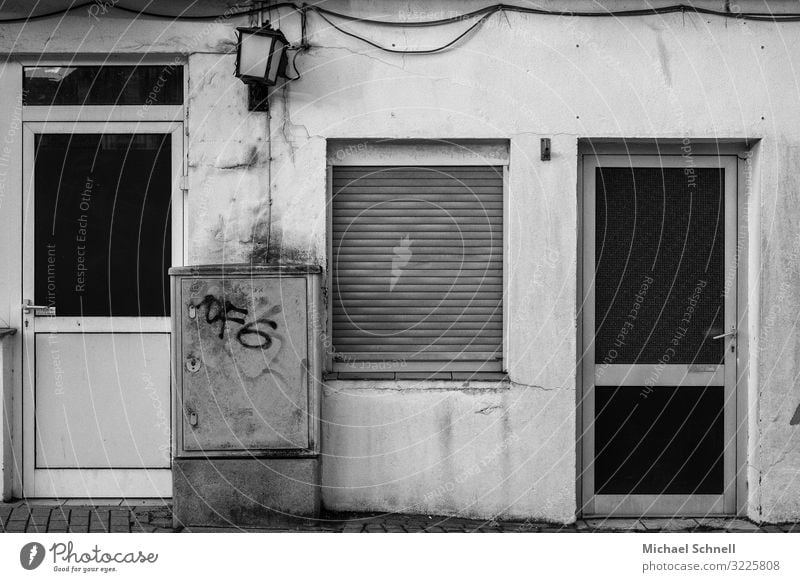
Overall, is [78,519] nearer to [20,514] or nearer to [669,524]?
[20,514]

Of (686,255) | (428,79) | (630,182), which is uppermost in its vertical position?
Answer: (428,79)

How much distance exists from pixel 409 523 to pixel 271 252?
1943 mm

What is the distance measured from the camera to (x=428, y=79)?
21.2ft

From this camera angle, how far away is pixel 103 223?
6703mm

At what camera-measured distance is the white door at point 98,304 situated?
668 centimetres

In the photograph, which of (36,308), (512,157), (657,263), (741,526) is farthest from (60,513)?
(741,526)

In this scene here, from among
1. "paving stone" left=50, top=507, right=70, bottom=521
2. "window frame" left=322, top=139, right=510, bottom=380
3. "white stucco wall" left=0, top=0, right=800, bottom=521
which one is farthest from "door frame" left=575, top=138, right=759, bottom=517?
"paving stone" left=50, top=507, right=70, bottom=521

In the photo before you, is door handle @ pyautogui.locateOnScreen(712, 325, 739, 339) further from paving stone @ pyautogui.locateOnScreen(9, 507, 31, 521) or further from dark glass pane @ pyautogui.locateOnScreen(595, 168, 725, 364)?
paving stone @ pyautogui.locateOnScreen(9, 507, 31, 521)

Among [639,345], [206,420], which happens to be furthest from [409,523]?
[639,345]

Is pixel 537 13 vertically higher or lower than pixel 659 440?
higher

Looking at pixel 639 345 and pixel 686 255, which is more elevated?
pixel 686 255

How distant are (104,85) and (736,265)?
14.3 feet

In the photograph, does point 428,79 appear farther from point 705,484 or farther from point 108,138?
point 705,484

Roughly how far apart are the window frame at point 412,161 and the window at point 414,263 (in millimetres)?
27
